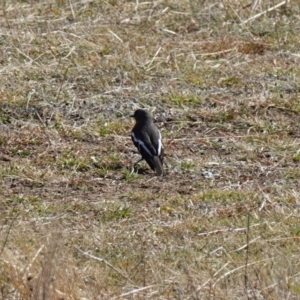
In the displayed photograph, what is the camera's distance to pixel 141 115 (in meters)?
10.5

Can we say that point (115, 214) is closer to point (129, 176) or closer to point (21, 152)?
point (129, 176)

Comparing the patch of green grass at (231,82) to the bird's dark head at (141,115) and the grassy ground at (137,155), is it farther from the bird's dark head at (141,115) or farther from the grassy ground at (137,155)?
the bird's dark head at (141,115)

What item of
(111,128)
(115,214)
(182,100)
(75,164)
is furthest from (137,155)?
(115,214)

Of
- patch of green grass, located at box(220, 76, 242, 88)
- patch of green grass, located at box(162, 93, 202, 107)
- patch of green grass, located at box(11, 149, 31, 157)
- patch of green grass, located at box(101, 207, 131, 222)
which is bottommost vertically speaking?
patch of green grass, located at box(220, 76, 242, 88)

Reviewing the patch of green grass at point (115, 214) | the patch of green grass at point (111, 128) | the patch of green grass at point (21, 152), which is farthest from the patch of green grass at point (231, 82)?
the patch of green grass at point (115, 214)

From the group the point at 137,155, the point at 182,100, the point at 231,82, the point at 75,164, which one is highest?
the point at 75,164

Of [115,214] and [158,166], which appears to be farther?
[158,166]

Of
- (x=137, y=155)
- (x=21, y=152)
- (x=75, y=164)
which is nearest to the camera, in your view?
(x=75, y=164)

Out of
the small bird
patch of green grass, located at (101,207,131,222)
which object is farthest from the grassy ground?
the small bird

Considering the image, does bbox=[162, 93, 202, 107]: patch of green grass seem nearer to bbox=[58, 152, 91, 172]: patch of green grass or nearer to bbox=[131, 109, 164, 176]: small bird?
bbox=[131, 109, 164, 176]: small bird

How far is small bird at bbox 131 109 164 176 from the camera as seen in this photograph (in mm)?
9695

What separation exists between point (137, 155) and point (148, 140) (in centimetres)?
47

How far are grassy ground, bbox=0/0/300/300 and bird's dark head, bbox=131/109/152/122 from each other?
11.1 inches

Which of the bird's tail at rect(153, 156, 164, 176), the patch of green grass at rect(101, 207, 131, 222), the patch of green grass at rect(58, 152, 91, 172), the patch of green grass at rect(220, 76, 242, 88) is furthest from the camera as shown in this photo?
the patch of green grass at rect(220, 76, 242, 88)
